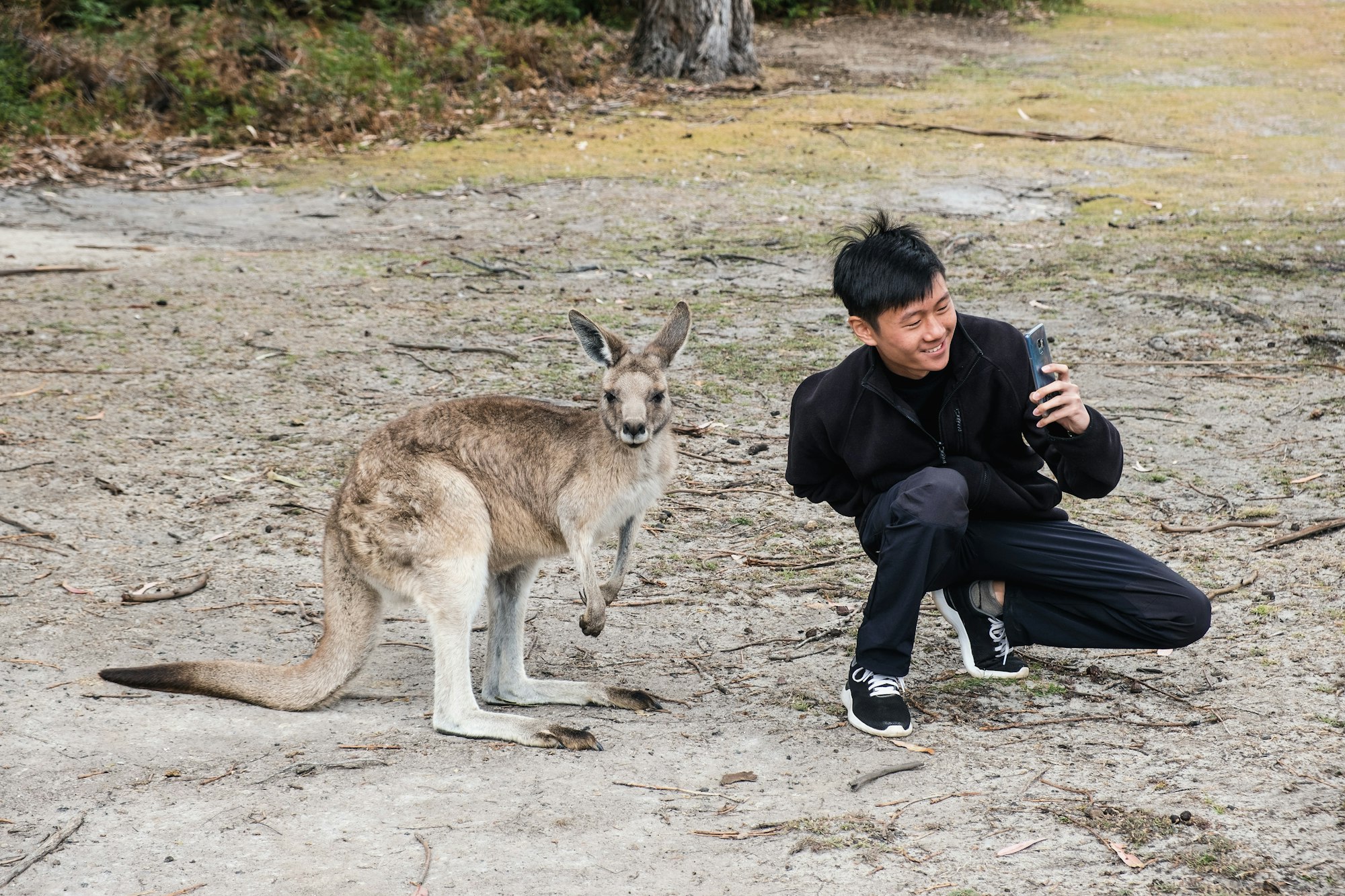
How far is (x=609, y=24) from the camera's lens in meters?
14.7

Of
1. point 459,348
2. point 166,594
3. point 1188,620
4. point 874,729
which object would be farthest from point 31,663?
point 1188,620

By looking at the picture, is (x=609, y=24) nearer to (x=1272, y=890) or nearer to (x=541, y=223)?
(x=541, y=223)

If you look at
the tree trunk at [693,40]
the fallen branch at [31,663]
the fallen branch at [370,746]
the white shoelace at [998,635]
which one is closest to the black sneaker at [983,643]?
the white shoelace at [998,635]

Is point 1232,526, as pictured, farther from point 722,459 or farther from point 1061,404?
point 722,459

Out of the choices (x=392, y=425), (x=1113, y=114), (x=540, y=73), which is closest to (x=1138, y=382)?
(x=392, y=425)

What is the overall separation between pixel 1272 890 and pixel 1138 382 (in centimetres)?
332

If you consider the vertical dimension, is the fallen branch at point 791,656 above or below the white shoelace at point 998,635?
below

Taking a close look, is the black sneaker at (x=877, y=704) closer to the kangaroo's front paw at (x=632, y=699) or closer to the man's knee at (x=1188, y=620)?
the kangaroo's front paw at (x=632, y=699)

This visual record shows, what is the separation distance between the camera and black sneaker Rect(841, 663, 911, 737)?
2951 millimetres

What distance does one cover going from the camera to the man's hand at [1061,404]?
9.18ft

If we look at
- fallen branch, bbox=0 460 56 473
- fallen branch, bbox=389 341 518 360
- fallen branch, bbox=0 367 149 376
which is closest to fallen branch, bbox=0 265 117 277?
fallen branch, bbox=0 367 149 376

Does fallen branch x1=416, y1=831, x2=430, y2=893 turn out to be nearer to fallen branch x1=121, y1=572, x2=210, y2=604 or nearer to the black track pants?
the black track pants

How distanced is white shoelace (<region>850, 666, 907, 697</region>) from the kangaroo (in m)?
0.54

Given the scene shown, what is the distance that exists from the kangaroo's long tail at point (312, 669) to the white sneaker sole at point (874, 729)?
1.14 meters
